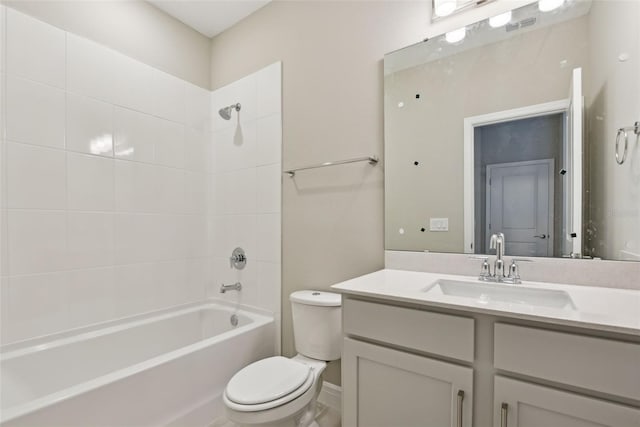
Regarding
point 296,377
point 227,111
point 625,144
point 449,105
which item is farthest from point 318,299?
point 227,111

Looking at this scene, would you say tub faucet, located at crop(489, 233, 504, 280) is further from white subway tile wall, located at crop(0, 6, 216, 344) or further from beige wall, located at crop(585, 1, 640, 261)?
white subway tile wall, located at crop(0, 6, 216, 344)

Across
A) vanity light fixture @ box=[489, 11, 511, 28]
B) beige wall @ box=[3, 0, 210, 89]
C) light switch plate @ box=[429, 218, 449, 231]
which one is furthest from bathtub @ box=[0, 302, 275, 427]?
vanity light fixture @ box=[489, 11, 511, 28]

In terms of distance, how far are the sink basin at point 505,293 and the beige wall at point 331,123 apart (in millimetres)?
418

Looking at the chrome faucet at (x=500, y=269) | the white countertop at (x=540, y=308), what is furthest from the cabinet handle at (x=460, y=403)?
the chrome faucet at (x=500, y=269)

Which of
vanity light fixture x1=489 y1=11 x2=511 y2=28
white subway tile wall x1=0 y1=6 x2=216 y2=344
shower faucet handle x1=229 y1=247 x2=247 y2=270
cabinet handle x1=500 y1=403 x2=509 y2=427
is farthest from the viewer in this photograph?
shower faucet handle x1=229 y1=247 x2=247 y2=270

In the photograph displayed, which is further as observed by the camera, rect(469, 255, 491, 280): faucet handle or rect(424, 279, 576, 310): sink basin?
rect(469, 255, 491, 280): faucet handle

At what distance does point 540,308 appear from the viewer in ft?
2.89

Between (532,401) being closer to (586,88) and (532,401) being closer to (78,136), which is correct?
(586,88)

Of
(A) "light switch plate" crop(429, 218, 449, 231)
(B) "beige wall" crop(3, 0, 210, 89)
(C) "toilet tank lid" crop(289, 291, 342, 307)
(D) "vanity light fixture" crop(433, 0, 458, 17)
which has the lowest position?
(C) "toilet tank lid" crop(289, 291, 342, 307)

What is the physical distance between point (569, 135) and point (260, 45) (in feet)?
6.41

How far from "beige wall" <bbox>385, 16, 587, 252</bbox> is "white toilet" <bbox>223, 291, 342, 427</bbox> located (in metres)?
0.53

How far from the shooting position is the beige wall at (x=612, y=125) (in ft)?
3.56

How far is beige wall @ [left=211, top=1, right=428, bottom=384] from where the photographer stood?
5.48 ft

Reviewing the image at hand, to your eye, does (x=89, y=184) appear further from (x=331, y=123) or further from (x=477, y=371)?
(x=477, y=371)
